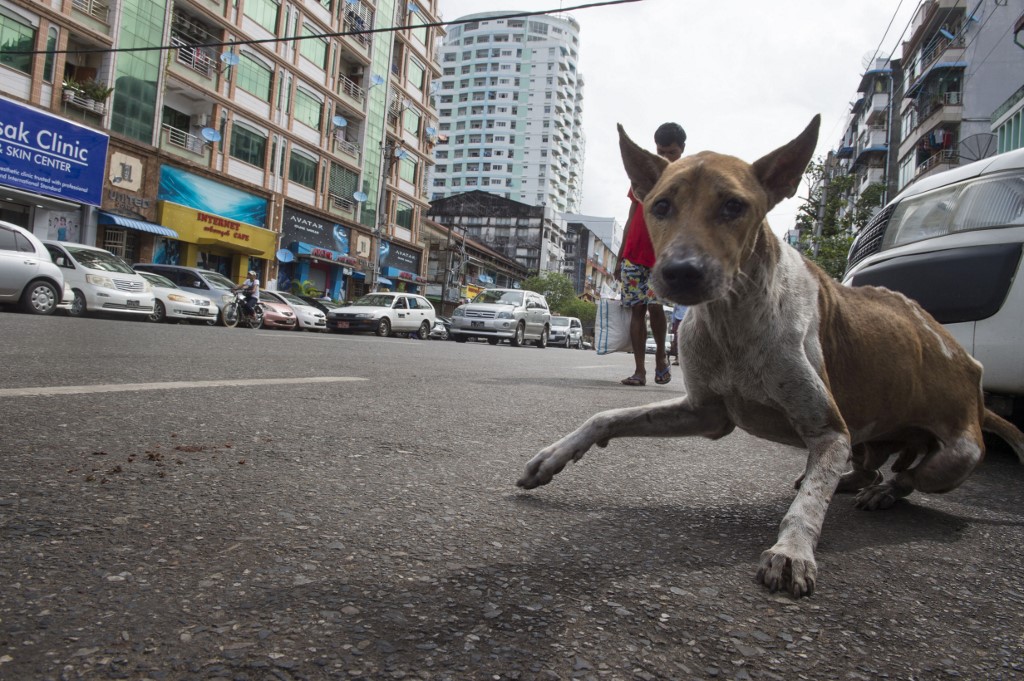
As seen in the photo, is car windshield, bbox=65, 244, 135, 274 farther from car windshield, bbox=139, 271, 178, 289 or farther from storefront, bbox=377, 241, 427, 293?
storefront, bbox=377, 241, 427, 293

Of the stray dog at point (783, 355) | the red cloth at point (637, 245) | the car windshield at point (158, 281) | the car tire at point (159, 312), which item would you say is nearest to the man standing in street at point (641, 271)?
the red cloth at point (637, 245)

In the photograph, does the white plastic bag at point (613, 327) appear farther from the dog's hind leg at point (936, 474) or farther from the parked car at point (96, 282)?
the parked car at point (96, 282)

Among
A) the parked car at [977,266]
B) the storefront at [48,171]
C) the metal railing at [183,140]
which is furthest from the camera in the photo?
the metal railing at [183,140]

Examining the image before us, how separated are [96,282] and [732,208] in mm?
15624

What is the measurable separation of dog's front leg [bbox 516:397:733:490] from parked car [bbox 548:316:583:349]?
31.8 metres

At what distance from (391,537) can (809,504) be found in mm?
1056

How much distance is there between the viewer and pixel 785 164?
240cm

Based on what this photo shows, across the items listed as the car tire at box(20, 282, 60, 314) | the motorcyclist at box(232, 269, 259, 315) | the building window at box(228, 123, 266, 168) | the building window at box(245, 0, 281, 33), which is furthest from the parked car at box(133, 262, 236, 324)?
the building window at box(245, 0, 281, 33)

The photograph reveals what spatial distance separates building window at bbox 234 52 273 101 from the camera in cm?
2989

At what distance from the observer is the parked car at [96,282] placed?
14797 millimetres

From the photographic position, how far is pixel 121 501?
69.5 inches

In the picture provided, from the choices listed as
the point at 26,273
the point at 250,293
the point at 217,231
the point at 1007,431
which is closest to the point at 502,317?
the point at 250,293

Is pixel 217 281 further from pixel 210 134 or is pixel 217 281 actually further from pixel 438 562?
pixel 438 562

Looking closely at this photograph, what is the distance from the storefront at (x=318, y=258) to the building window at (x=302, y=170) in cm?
155
